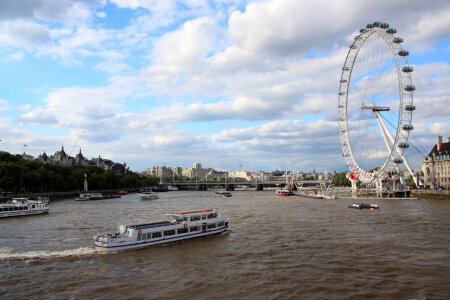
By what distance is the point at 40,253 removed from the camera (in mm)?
25219

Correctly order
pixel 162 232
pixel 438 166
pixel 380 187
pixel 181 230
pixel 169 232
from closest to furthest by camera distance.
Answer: pixel 162 232, pixel 169 232, pixel 181 230, pixel 380 187, pixel 438 166

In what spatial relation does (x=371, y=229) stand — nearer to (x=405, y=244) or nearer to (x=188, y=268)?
(x=405, y=244)

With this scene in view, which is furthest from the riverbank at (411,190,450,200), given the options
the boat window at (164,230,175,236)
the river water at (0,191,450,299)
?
the boat window at (164,230,175,236)

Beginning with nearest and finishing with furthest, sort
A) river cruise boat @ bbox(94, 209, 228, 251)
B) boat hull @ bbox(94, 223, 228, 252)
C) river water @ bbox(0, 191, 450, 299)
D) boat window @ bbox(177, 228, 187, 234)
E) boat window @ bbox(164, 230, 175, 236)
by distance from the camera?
river water @ bbox(0, 191, 450, 299)
boat hull @ bbox(94, 223, 228, 252)
river cruise boat @ bbox(94, 209, 228, 251)
boat window @ bbox(164, 230, 175, 236)
boat window @ bbox(177, 228, 187, 234)

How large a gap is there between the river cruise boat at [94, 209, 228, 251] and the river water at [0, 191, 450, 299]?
728 mm

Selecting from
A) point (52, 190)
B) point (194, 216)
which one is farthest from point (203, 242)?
point (52, 190)

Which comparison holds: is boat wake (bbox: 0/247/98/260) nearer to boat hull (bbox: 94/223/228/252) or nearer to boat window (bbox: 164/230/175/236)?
boat hull (bbox: 94/223/228/252)

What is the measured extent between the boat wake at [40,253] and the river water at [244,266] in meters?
0.07

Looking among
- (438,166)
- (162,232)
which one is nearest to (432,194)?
(438,166)

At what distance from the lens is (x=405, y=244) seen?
90.2ft

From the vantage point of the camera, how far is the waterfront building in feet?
299

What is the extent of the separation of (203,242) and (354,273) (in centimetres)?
1378

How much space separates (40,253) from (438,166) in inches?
3903

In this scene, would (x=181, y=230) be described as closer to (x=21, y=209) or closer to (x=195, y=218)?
(x=195, y=218)
